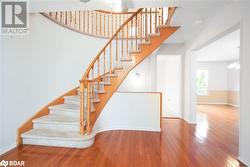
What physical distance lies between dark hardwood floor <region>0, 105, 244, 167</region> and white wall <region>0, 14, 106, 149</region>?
0.86 m

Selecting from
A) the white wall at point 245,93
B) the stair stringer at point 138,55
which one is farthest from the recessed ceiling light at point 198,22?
the white wall at point 245,93

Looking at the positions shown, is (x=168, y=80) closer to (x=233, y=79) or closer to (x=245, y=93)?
(x=233, y=79)

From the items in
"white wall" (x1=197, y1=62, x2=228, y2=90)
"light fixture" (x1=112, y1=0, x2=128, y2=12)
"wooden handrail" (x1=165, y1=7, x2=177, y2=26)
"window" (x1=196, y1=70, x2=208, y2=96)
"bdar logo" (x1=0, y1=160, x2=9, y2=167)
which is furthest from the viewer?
"window" (x1=196, y1=70, x2=208, y2=96)

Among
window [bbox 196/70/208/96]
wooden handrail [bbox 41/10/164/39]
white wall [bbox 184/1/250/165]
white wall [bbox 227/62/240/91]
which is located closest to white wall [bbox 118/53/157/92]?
wooden handrail [bbox 41/10/164/39]

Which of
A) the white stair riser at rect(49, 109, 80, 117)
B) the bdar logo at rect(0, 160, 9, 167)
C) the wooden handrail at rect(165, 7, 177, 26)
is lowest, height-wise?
the bdar logo at rect(0, 160, 9, 167)

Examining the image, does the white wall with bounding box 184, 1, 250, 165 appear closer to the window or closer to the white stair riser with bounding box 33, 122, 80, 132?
the white stair riser with bounding box 33, 122, 80, 132

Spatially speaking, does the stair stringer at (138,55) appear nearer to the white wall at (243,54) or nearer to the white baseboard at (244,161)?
the white wall at (243,54)

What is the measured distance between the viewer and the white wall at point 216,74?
8.63 m

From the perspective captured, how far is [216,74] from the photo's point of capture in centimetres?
876

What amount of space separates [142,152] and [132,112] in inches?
57.0

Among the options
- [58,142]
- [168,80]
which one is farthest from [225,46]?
[58,142]

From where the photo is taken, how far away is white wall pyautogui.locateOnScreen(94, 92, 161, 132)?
392 cm

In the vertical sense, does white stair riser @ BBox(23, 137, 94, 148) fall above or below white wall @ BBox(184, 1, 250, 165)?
below

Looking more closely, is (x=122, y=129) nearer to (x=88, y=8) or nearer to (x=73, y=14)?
(x=88, y=8)
